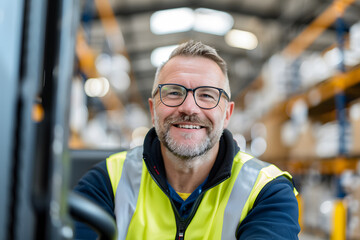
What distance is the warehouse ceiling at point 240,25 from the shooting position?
31.1 ft

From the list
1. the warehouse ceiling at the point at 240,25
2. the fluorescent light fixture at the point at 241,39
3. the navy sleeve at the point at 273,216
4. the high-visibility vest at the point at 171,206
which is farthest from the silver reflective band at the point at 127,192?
the fluorescent light fixture at the point at 241,39

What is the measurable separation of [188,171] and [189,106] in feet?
1.06

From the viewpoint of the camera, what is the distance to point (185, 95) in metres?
1.74

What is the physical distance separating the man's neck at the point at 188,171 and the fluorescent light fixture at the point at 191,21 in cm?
1097

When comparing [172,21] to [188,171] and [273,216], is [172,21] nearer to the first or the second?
[188,171]

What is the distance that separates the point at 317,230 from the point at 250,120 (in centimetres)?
459

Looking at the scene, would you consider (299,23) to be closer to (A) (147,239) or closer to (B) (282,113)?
(B) (282,113)

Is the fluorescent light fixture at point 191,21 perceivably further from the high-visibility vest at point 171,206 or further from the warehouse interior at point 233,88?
the high-visibility vest at point 171,206

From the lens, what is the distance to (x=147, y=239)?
1.63 m

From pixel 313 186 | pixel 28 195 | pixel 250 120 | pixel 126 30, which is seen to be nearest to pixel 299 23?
pixel 250 120

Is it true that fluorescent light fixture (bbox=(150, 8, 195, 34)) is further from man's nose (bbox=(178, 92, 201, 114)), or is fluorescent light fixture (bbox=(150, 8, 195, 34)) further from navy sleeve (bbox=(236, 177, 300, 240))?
navy sleeve (bbox=(236, 177, 300, 240))

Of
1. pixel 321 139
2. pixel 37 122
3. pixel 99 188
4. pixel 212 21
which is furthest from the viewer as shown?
pixel 212 21

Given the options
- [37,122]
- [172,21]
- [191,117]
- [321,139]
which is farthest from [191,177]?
[172,21]

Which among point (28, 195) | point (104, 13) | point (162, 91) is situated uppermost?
point (104, 13)
